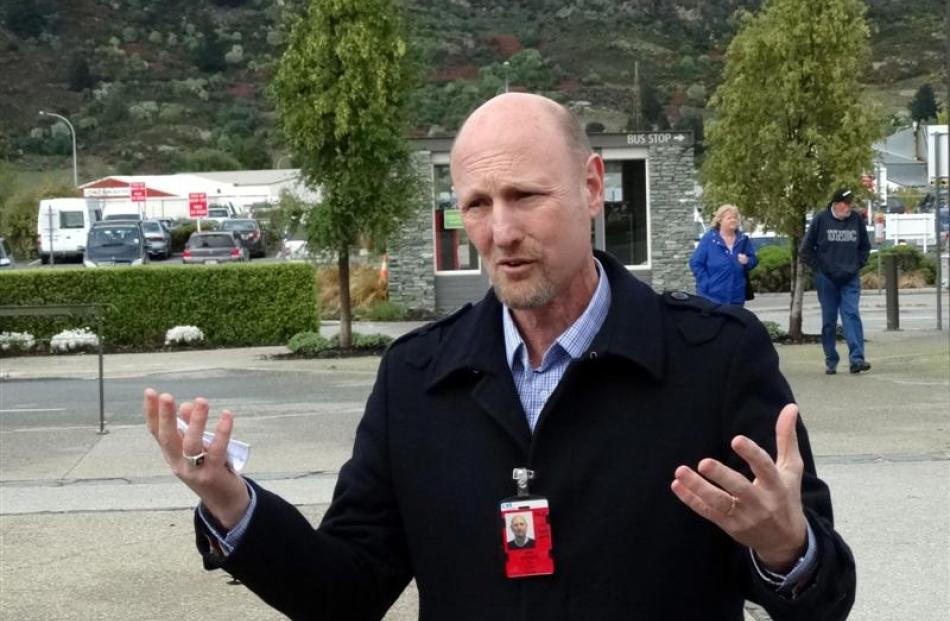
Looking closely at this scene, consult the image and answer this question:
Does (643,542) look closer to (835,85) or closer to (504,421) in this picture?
(504,421)

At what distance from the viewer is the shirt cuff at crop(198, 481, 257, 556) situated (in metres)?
2.73

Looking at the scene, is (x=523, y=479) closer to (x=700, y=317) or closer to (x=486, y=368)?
(x=486, y=368)

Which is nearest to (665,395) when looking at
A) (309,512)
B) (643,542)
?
(643,542)

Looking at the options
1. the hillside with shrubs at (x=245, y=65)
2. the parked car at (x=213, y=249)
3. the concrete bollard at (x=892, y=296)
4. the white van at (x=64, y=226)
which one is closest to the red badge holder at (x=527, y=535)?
the concrete bollard at (x=892, y=296)

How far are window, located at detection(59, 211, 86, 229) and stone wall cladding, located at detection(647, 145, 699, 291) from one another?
3252 cm

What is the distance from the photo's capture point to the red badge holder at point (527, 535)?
261 centimetres

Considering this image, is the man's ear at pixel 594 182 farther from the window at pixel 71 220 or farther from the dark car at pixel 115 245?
the window at pixel 71 220

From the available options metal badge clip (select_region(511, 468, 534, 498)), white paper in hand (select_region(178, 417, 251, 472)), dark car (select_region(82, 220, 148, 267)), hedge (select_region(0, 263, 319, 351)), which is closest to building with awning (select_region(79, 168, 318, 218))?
dark car (select_region(82, 220, 148, 267))

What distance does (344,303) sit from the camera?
800 inches

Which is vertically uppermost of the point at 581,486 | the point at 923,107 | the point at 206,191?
the point at 923,107

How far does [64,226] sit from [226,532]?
184 ft

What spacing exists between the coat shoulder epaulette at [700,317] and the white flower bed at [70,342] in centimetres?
1949

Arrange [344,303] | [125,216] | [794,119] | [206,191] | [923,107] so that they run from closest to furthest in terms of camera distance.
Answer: [794,119] → [344,303] → [125,216] → [923,107] → [206,191]

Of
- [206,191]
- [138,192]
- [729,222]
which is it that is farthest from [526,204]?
[206,191]
